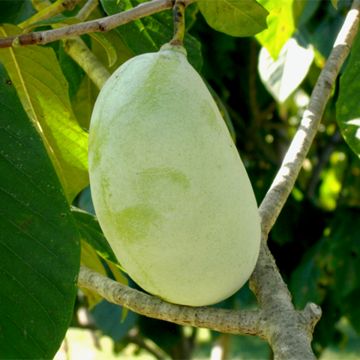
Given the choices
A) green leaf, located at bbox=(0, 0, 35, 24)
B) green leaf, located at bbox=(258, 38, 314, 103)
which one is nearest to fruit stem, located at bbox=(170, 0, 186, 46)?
green leaf, located at bbox=(0, 0, 35, 24)

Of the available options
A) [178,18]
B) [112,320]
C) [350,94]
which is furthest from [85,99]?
[112,320]

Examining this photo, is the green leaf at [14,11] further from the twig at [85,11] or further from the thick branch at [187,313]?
the thick branch at [187,313]

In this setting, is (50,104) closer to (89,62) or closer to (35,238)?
(89,62)

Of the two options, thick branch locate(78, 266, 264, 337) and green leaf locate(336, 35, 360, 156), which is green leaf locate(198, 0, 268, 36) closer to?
green leaf locate(336, 35, 360, 156)

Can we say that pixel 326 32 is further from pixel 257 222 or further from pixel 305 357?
pixel 305 357


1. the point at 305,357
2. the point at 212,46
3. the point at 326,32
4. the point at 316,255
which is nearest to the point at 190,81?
the point at 305,357

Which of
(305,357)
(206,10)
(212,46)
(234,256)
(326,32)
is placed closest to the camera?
(305,357)

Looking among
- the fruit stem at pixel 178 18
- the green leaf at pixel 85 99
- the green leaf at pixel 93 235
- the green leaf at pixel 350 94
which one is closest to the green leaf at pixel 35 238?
the fruit stem at pixel 178 18
